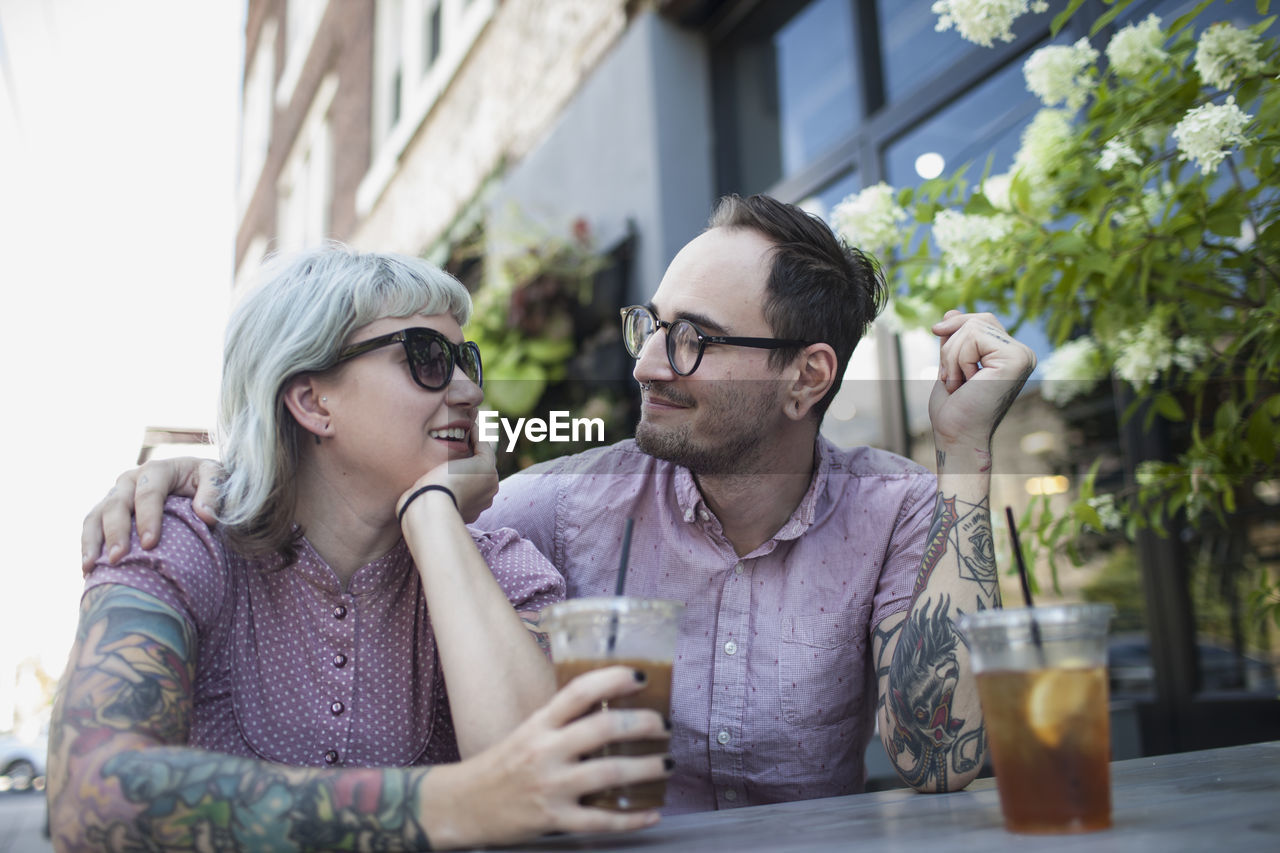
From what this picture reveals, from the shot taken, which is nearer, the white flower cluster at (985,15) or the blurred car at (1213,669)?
the white flower cluster at (985,15)

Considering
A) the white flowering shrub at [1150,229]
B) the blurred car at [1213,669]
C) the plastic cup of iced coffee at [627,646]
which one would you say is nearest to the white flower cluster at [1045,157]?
the white flowering shrub at [1150,229]

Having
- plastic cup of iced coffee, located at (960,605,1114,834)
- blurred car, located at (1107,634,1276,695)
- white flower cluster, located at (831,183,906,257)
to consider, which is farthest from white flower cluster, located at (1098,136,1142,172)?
blurred car, located at (1107,634,1276,695)

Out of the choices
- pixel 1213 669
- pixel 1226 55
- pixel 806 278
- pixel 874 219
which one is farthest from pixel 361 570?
pixel 1213 669

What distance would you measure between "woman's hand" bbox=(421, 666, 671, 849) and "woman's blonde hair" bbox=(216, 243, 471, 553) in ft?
2.34

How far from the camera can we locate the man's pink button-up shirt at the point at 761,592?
173 cm

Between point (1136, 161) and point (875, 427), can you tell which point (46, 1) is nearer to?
point (875, 427)

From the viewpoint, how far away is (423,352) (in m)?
1.61

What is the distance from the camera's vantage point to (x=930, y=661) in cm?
150

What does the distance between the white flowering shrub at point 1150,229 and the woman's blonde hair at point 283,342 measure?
1.14m

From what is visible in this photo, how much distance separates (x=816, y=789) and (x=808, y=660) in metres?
0.23

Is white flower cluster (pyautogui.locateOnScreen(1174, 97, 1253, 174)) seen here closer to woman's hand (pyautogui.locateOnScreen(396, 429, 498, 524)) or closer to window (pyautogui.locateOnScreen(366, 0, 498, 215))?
woman's hand (pyautogui.locateOnScreen(396, 429, 498, 524))

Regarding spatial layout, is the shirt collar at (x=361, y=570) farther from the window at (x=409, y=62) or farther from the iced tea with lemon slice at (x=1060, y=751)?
the window at (x=409, y=62)

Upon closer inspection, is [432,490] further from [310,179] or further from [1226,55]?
[310,179]

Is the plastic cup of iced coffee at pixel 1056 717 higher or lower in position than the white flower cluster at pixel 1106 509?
lower
